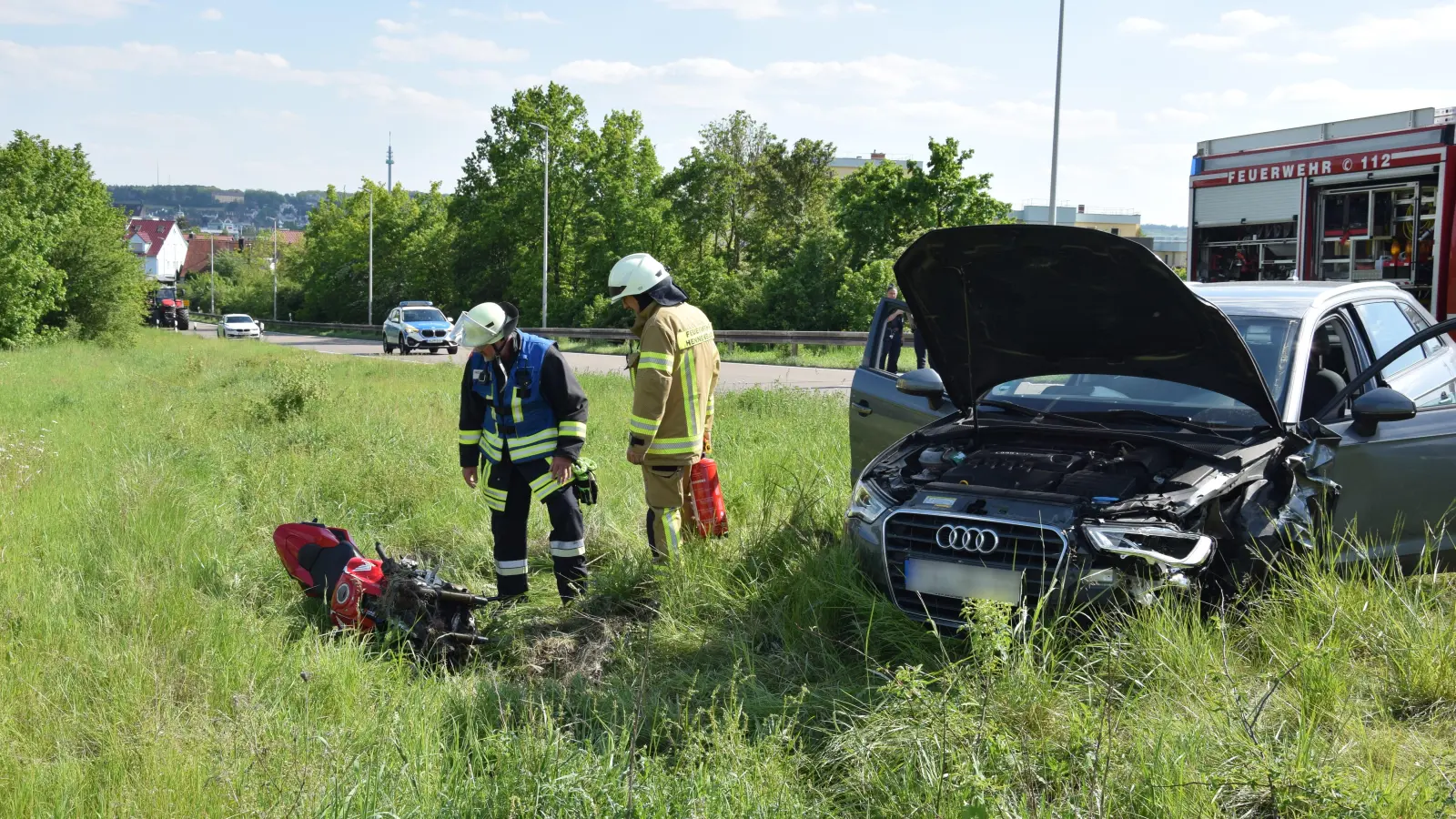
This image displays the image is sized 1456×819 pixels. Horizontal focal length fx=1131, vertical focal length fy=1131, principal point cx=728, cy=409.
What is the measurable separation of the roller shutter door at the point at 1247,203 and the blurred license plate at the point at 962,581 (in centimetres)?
1004

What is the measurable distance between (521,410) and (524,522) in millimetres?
624

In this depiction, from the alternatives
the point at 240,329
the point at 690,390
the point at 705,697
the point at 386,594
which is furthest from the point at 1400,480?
the point at 240,329

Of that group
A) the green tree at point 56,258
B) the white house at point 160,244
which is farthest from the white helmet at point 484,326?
the white house at point 160,244

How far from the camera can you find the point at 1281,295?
5.07 metres

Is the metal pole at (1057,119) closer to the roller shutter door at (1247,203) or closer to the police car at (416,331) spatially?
the roller shutter door at (1247,203)

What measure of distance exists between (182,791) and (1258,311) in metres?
4.43

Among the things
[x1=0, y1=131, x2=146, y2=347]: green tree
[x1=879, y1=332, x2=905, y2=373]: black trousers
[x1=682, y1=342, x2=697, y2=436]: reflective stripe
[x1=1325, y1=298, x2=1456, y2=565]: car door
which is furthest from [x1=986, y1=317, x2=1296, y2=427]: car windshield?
[x1=0, y1=131, x2=146, y2=347]: green tree

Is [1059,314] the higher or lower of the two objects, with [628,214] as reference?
lower

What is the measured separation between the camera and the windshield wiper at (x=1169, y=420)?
4373 mm

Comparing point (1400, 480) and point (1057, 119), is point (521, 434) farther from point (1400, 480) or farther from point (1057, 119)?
point (1057, 119)

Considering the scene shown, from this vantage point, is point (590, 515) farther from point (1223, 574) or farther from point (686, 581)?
point (1223, 574)

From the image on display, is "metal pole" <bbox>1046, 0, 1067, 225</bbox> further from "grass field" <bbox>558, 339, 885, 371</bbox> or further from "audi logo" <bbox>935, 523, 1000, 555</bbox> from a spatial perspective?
"audi logo" <bbox>935, 523, 1000, 555</bbox>

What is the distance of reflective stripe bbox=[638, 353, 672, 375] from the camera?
558 cm

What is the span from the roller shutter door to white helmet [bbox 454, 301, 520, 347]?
9836 mm
